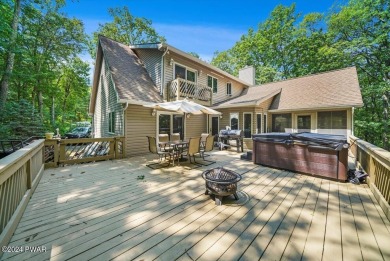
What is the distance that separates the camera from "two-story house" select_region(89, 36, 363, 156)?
8547mm

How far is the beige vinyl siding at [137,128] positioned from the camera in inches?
314

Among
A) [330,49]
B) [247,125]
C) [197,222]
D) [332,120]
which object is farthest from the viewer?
[330,49]

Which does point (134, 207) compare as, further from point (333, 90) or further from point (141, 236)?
point (333, 90)

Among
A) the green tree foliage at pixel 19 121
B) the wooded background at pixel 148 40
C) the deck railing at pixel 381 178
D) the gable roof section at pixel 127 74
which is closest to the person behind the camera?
the deck railing at pixel 381 178

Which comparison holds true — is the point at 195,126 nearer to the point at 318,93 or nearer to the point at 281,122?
the point at 281,122

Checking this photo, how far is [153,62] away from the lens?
10.4 m

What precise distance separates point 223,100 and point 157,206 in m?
12.1

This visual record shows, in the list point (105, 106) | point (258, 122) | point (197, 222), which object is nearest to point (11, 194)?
point (197, 222)

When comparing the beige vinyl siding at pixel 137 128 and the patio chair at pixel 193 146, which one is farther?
the beige vinyl siding at pixel 137 128

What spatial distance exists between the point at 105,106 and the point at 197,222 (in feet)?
32.5

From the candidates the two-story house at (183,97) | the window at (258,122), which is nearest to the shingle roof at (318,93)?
the two-story house at (183,97)

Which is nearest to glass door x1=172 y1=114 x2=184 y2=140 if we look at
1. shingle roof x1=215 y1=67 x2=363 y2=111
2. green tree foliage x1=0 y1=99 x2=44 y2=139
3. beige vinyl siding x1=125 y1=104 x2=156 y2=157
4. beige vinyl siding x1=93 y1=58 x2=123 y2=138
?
beige vinyl siding x1=125 y1=104 x2=156 y2=157

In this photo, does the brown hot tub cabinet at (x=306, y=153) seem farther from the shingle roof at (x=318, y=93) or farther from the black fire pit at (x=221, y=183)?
the shingle roof at (x=318, y=93)

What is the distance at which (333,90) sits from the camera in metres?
11.0
